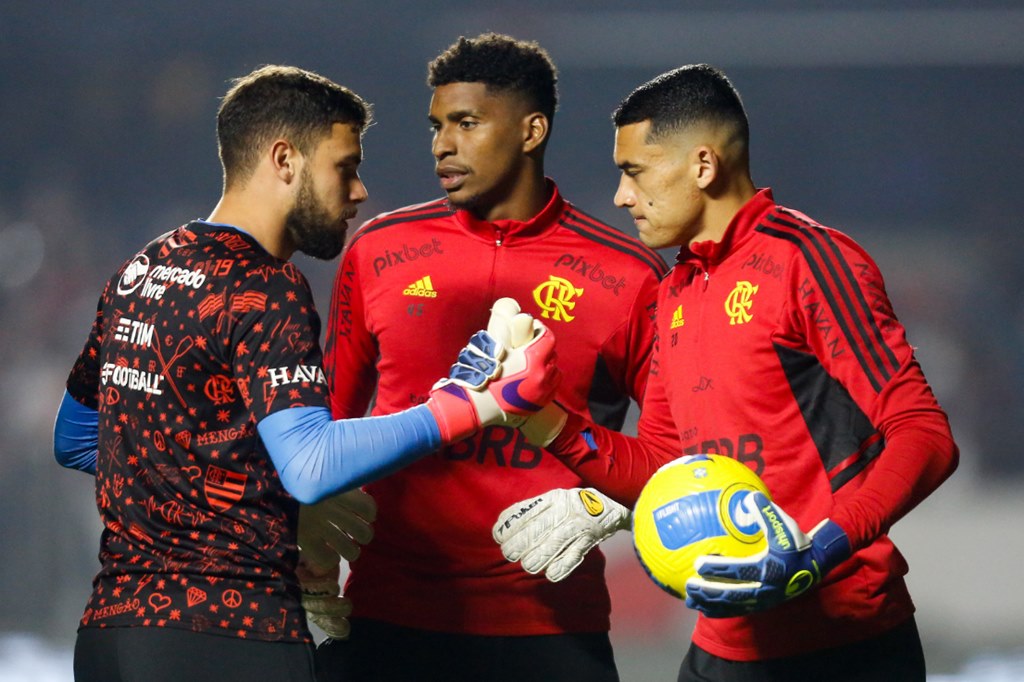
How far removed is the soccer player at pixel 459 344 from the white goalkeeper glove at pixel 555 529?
1 cm

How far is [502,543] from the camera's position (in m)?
2.51

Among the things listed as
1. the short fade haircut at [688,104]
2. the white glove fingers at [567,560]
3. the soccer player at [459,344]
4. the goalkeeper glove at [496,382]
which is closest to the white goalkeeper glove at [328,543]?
the soccer player at [459,344]

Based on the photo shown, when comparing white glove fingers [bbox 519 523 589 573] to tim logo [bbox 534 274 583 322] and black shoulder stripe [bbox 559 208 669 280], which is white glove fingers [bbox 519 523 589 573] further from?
black shoulder stripe [bbox 559 208 669 280]

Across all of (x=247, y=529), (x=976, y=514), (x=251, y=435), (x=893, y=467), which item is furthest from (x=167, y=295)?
(x=976, y=514)

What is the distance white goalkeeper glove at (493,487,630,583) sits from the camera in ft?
8.02

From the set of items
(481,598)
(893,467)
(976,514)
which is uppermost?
(893,467)

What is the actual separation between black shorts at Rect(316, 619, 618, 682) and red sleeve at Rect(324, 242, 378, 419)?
53 cm

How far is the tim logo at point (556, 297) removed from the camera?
276 centimetres

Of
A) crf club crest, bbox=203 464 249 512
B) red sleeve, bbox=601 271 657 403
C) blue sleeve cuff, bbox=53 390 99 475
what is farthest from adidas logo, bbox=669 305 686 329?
blue sleeve cuff, bbox=53 390 99 475

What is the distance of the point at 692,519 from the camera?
6.53 feet

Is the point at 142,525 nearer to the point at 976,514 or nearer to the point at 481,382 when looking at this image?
the point at 481,382

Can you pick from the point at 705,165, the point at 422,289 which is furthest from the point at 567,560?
the point at 705,165

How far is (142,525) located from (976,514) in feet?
17.9

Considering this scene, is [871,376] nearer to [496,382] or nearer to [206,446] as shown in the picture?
[496,382]
